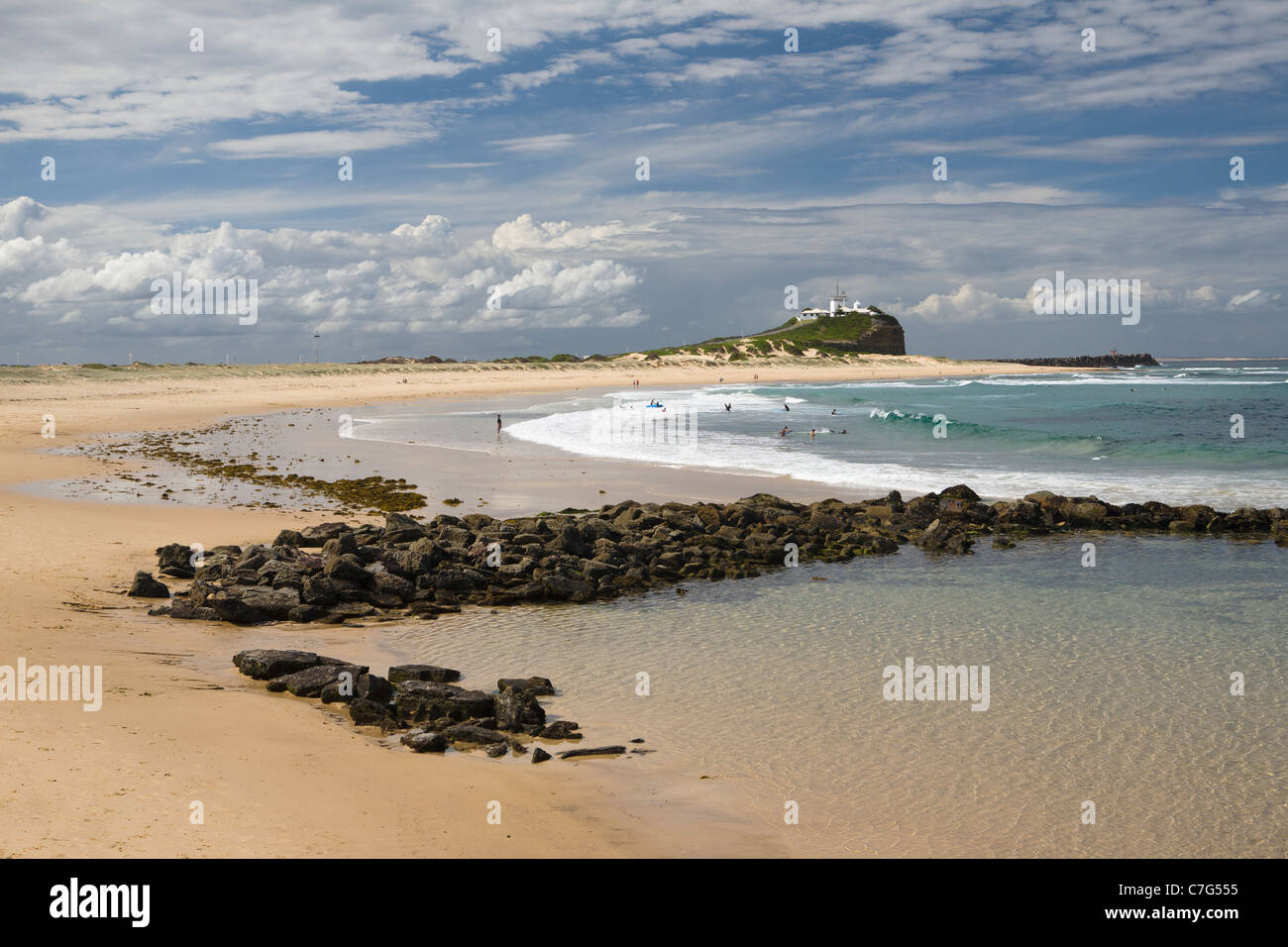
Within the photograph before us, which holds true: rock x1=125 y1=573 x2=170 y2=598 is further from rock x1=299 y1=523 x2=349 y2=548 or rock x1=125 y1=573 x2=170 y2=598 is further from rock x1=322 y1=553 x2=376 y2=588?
rock x1=299 y1=523 x2=349 y2=548

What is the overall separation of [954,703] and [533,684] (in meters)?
4.64

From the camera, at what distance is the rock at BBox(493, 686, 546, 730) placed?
31.1 ft

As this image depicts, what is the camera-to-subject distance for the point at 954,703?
1030cm

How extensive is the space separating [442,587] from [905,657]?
727 centimetres

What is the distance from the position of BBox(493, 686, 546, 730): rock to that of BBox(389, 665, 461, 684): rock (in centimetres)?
127

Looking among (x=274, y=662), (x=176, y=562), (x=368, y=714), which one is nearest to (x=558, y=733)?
(x=368, y=714)

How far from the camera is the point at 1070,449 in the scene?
36906mm

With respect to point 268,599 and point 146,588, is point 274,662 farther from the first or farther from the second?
point 146,588

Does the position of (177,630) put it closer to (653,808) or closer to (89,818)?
(89,818)

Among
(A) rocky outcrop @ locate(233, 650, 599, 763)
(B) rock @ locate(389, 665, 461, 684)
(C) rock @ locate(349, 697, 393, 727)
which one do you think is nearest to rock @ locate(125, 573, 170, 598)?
(A) rocky outcrop @ locate(233, 650, 599, 763)

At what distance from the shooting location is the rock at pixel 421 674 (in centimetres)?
1075

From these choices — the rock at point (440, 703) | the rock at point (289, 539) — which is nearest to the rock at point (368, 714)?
the rock at point (440, 703)

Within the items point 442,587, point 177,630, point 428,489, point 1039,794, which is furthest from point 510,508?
point 1039,794

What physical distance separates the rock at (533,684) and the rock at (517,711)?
1.75ft
